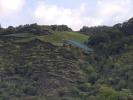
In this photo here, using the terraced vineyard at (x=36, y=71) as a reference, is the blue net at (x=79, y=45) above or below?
above

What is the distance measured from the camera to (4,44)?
114m

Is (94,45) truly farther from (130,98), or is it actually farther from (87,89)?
(130,98)

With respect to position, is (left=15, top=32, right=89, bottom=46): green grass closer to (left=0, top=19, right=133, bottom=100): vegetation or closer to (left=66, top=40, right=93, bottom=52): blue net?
(left=0, top=19, right=133, bottom=100): vegetation

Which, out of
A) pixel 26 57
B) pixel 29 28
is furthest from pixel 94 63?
pixel 29 28

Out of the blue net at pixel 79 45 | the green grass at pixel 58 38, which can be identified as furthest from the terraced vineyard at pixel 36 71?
the blue net at pixel 79 45

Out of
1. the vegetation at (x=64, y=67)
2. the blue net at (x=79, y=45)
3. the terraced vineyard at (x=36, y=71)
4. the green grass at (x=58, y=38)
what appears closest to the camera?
the vegetation at (x=64, y=67)

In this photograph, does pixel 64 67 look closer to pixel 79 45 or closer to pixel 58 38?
pixel 79 45

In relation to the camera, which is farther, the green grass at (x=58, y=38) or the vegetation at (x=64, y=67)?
the green grass at (x=58, y=38)

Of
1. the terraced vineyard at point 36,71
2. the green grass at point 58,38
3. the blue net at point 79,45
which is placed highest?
the green grass at point 58,38

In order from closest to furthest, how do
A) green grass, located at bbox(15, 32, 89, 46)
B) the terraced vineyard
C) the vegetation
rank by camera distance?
the vegetation
the terraced vineyard
green grass, located at bbox(15, 32, 89, 46)

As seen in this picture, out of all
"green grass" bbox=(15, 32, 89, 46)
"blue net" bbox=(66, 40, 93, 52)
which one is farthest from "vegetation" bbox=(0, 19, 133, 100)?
"blue net" bbox=(66, 40, 93, 52)

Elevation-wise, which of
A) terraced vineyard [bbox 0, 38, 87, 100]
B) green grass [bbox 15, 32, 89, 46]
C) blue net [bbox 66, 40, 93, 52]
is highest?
green grass [bbox 15, 32, 89, 46]

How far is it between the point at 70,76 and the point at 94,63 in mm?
8303

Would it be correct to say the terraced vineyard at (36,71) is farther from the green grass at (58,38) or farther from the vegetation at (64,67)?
the green grass at (58,38)
